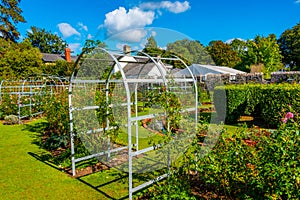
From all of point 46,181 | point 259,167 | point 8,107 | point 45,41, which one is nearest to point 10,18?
point 8,107

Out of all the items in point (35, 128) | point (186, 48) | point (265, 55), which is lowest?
point (35, 128)

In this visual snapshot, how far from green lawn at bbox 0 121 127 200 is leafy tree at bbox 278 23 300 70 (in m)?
50.2

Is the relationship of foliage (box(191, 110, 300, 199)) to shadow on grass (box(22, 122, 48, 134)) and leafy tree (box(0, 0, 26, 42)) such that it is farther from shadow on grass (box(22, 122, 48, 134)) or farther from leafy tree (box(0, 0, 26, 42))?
leafy tree (box(0, 0, 26, 42))

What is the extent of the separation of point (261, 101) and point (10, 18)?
31967mm

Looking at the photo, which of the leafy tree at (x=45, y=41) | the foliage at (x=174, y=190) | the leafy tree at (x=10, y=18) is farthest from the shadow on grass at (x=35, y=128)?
the leafy tree at (x=45, y=41)

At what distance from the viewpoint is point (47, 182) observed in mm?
4277

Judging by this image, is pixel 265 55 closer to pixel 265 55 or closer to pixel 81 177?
pixel 265 55

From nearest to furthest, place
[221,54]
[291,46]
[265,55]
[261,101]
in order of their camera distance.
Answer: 1. [261,101]
2. [265,55]
3. [221,54]
4. [291,46]

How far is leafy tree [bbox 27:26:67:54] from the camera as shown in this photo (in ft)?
168

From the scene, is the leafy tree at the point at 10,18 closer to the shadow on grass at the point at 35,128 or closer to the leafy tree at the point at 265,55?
the shadow on grass at the point at 35,128

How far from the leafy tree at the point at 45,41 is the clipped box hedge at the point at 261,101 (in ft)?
168

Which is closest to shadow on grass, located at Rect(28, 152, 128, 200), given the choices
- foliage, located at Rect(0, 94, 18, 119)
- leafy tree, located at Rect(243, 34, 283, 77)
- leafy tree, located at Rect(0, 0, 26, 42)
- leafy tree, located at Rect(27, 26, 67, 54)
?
foliage, located at Rect(0, 94, 18, 119)

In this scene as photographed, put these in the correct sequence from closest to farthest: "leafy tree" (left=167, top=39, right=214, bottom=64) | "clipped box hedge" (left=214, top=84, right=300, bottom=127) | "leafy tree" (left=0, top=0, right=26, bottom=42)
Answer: "leafy tree" (left=167, top=39, right=214, bottom=64), "clipped box hedge" (left=214, top=84, right=300, bottom=127), "leafy tree" (left=0, top=0, right=26, bottom=42)

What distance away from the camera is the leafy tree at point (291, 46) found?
44356 millimetres
